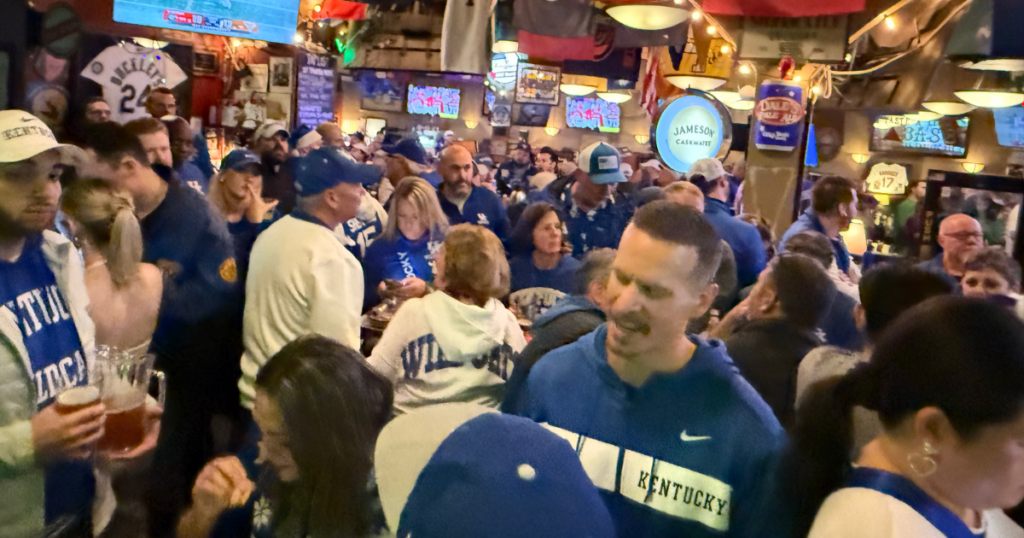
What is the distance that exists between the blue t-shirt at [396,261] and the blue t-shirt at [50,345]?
2.53m

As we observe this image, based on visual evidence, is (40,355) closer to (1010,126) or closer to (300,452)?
(300,452)

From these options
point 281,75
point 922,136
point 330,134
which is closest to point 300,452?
point 330,134

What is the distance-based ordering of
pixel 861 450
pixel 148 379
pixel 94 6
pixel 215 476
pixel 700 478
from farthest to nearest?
pixel 94 6, pixel 148 379, pixel 215 476, pixel 700 478, pixel 861 450

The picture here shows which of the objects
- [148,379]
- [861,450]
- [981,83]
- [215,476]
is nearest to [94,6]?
[148,379]

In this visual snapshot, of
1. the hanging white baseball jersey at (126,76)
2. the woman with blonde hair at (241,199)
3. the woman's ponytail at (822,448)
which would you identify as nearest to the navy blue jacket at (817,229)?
the woman with blonde hair at (241,199)

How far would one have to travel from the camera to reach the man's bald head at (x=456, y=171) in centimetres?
635

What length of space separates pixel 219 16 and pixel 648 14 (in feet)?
12.0

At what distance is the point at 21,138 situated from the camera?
2441 millimetres

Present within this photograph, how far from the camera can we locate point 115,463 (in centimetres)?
261

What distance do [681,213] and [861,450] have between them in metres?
0.75

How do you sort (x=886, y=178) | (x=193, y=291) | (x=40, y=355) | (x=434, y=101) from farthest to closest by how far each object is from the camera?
(x=434, y=101) → (x=886, y=178) → (x=193, y=291) → (x=40, y=355)

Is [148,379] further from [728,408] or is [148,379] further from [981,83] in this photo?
[981,83]

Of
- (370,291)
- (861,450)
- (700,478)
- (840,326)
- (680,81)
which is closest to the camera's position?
(861,450)

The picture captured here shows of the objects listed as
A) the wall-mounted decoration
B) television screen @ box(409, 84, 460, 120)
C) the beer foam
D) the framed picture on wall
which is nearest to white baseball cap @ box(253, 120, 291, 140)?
the beer foam
